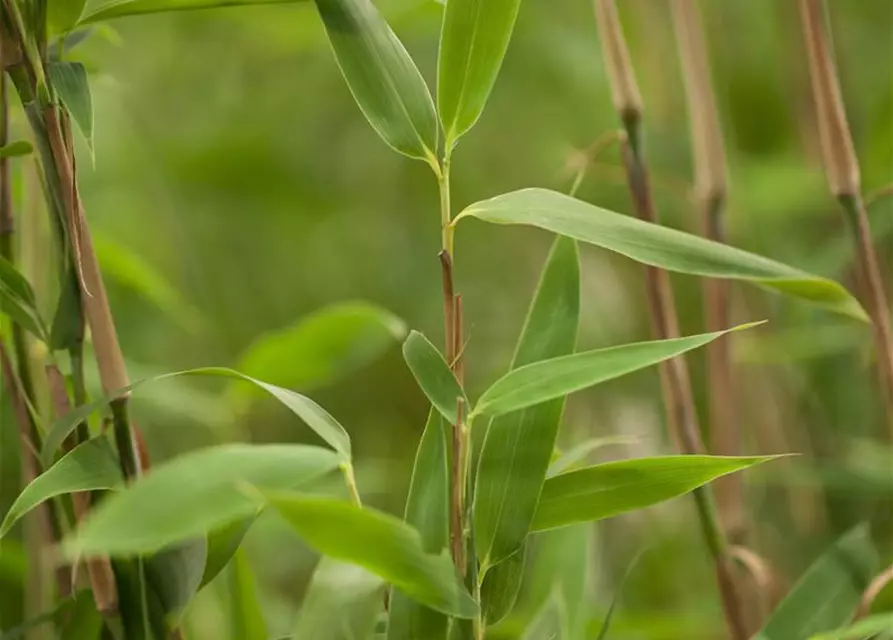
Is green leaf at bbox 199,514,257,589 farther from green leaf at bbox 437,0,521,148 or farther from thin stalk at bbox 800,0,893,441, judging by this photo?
thin stalk at bbox 800,0,893,441

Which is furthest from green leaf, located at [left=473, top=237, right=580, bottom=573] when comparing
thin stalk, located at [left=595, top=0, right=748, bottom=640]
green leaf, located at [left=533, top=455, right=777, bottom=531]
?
thin stalk, located at [left=595, top=0, right=748, bottom=640]

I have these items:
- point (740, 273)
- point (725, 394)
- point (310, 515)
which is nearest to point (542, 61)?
point (725, 394)

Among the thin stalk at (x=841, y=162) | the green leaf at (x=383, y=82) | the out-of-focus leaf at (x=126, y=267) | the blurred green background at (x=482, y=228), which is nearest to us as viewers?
the green leaf at (x=383, y=82)

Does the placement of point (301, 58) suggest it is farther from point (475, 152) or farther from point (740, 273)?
point (740, 273)

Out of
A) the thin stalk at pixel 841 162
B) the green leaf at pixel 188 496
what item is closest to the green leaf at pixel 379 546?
the green leaf at pixel 188 496

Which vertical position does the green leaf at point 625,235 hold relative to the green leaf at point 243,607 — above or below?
above

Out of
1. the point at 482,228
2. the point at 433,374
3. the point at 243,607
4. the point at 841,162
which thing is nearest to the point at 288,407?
the point at 433,374

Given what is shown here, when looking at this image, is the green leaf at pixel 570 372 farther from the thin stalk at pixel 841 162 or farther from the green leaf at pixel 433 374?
the thin stalk at pixel 841 162
